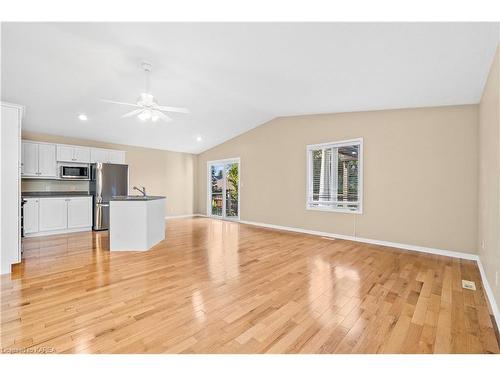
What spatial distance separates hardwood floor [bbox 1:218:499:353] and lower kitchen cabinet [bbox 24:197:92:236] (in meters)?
1.55

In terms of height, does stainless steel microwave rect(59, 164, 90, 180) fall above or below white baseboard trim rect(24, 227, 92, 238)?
above

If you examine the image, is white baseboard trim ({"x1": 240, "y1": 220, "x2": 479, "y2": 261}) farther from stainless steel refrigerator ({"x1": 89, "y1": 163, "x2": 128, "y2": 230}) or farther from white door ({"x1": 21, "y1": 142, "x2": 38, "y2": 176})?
white door ({"x1": 21, "y1": 142, "x2": 38, "y2": 176})

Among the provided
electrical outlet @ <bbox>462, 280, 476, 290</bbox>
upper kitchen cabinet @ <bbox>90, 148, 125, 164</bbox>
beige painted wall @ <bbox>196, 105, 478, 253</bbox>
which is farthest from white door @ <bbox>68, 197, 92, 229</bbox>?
electrical outlet @ <bbox>462, 280, 476, 290</bbox>

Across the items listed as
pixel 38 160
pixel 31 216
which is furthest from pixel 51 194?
pixel 38 160

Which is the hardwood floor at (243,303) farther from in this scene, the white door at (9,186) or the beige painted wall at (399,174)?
the beige painted wall at (399,174)

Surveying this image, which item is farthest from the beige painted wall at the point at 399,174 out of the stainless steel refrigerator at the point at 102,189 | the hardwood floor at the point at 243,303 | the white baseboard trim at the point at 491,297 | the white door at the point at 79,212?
the white door at the point at 79,212

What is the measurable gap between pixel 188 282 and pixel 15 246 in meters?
2.54

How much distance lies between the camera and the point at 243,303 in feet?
7.56

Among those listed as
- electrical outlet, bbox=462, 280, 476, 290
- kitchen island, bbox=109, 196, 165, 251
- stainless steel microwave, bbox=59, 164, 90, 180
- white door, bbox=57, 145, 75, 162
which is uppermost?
white door, bbox=57, 145, 75, 162

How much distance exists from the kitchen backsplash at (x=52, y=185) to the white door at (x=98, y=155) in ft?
2.26

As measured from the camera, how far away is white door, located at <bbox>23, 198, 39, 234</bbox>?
500cm

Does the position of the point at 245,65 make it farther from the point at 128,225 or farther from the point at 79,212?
the point at 79,212

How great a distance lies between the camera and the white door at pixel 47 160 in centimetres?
546
